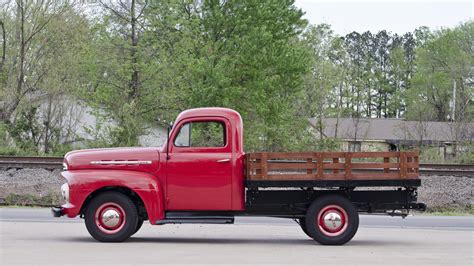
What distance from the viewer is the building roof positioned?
1663 inches

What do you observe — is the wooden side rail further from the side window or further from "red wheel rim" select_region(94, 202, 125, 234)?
"red wheel rim" select_region(94, 202, 125, 234)

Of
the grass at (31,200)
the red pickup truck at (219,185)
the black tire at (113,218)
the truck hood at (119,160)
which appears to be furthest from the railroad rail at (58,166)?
the black tire at (113,218)

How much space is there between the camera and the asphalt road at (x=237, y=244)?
10.5 meters

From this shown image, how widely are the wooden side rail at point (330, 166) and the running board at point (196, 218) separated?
2.46ft

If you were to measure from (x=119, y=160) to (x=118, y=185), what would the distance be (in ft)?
1.41

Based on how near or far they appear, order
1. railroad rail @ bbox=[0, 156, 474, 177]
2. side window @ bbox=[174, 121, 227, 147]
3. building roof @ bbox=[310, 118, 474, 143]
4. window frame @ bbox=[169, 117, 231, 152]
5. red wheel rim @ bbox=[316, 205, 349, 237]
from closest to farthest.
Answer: red wheel rim @ bbox=[316, 205, 349, 237], window frame @ bbox=[169, 117, 231, 152], side window @ bbox=[174, 121, 227, 147], railroad rail @ bbox=[0, 156, 474, 177], building roof @ bbox=[310, 118, 474, 143]

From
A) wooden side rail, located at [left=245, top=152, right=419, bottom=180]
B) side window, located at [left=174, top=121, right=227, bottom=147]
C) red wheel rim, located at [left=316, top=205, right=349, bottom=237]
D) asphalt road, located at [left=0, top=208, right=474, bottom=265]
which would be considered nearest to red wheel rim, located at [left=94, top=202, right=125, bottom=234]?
asphalt road, located at [left=0, top=208, right=474, bottom=265]

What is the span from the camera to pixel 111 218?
12.2m

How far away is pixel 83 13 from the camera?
3959 centimetres

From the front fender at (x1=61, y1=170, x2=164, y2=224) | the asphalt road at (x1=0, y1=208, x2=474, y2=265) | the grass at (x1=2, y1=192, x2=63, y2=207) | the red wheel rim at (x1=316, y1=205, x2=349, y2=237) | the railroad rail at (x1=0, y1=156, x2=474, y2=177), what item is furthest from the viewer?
the railroad rail at (x1=0, y1=156, x2=474, y2=177)

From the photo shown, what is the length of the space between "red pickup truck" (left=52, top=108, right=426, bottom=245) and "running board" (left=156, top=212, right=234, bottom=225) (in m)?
0.02

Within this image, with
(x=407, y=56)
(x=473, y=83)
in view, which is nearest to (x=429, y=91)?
(x=473, y=83)

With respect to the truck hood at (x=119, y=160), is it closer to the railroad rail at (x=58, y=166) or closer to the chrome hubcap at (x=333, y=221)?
the chrome hubcap at (x=333, y=221)

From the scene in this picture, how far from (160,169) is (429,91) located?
5374cm
